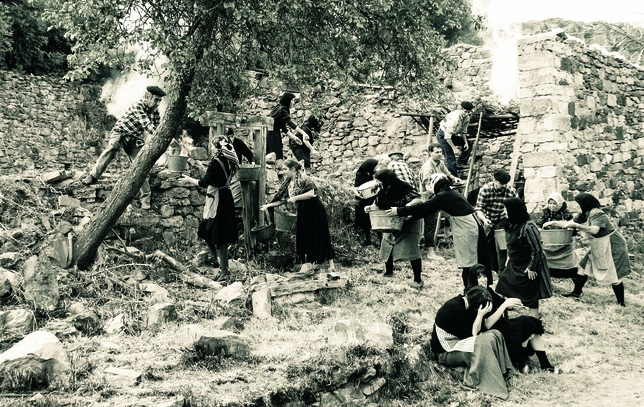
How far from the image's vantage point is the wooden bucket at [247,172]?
8.43 meters

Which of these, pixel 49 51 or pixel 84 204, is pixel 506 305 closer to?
pixel 84 204

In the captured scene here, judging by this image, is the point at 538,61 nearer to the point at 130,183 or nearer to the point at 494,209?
the point at 494,209

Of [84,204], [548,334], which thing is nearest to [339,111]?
[84,204]

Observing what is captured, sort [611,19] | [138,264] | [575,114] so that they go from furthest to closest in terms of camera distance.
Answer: [611,19] → [575,114] → [138,264]

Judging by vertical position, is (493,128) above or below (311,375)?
above

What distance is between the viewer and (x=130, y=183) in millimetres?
7344

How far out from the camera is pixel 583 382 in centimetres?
567

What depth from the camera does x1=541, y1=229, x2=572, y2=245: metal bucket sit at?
295 inches

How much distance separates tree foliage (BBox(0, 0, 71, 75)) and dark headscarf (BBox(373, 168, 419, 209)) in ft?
39.1

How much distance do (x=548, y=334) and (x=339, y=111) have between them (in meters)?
9.15

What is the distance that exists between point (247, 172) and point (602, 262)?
16.8 feet

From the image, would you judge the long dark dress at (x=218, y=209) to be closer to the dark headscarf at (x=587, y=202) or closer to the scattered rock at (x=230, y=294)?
the scattered rock at (x=230, y=294)

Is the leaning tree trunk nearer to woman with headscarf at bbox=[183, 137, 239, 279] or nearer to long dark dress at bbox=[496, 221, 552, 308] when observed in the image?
woman with headscarf at bbox=[183, 137, 239, 279]

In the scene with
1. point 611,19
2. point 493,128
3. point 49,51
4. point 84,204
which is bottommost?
point 84,204
